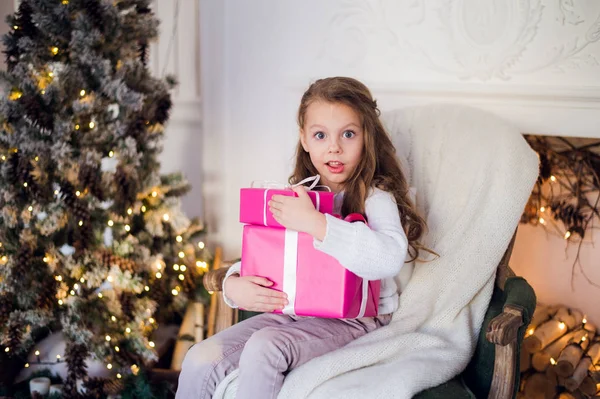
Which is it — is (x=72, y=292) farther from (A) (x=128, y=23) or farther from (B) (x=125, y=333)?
(A) (x=128, y=23)

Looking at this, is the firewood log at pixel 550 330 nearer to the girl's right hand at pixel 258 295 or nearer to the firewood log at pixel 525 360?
the firewood log at pixel 525 360

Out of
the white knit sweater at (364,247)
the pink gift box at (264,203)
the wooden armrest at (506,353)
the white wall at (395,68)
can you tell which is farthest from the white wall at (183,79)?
the wooden armrest at (506,353)

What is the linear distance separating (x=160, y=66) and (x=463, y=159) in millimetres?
1749

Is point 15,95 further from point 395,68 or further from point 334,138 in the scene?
point 395,68

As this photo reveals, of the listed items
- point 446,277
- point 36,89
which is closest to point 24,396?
point 36,89

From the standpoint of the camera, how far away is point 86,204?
2.45m

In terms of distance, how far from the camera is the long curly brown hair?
189 centimetres

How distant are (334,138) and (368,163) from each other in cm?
12

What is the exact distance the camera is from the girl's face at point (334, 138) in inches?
74.2

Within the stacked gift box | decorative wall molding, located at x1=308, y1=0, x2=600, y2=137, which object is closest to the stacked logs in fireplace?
decorative wall molding, located at x1=308, y1=0, x2=600, y2=137

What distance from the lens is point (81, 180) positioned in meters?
2.42

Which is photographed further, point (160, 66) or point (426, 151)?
point (160, 66)

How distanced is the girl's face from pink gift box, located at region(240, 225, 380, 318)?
26 centimetres

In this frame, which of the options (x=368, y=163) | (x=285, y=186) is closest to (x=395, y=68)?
(x=368, y=163)
